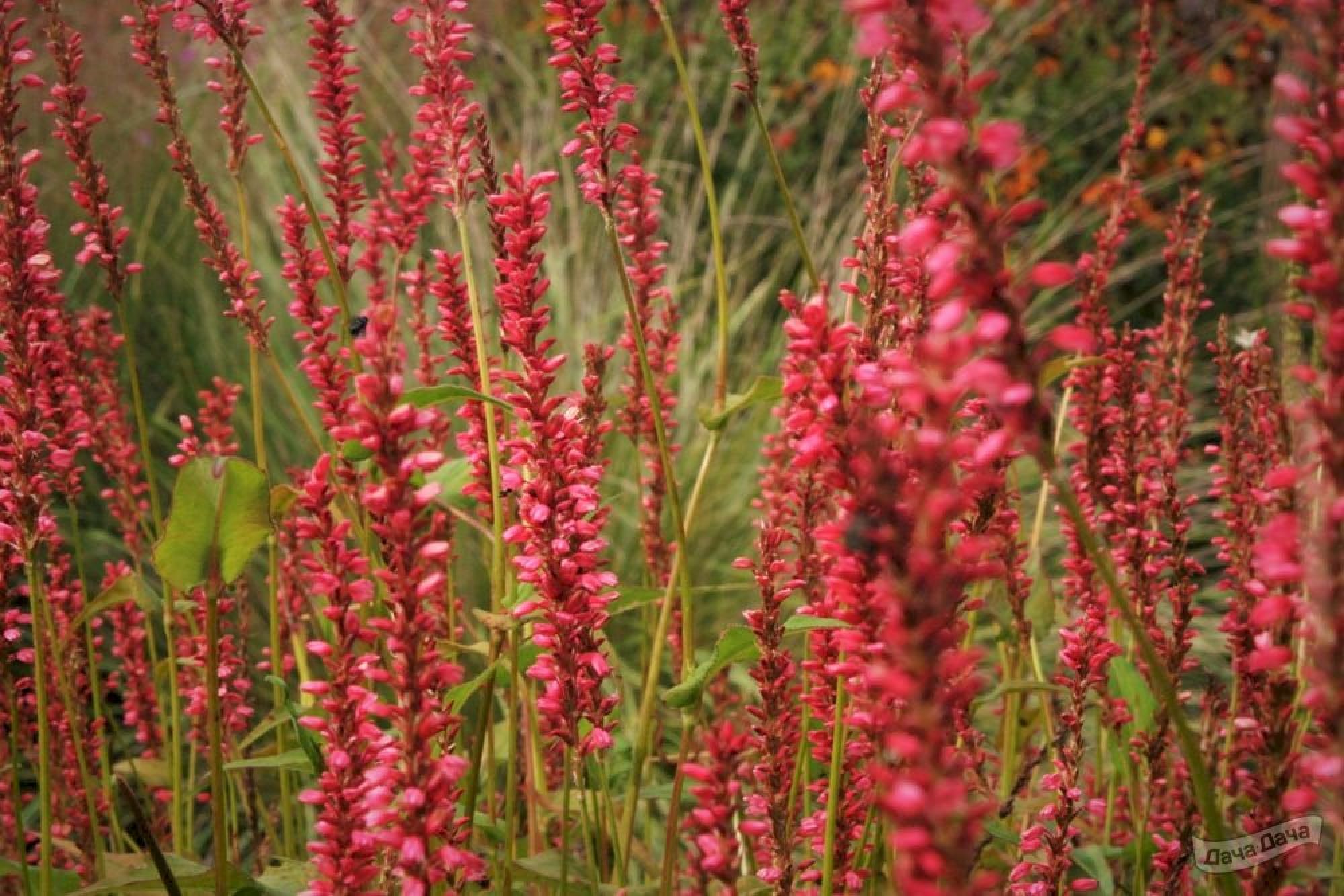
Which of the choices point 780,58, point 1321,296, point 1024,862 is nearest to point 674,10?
point 780,58

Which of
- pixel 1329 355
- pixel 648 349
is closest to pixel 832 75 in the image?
pixel 648 349

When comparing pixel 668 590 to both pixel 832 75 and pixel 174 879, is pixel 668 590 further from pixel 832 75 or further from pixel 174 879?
pixel 832 75

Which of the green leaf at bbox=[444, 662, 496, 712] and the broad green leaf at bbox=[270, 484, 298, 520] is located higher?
the broad green leaf at bbox=[270, 484, 298, 520]

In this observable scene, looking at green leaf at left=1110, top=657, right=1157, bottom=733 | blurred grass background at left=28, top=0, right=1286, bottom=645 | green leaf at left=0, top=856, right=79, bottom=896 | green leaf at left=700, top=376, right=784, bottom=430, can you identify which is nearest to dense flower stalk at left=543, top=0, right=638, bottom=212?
green leaf at left=700, top=376, right=784, bottom=430

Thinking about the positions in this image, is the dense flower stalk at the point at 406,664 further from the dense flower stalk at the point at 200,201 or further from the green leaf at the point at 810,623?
the dense flower stalk at the point at 200,201

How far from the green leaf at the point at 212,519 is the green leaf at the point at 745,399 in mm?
569

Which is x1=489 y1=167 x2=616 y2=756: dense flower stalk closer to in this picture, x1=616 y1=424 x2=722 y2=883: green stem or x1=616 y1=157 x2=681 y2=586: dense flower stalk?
x1=616 y1=424 x2=722 y2=883: green stem

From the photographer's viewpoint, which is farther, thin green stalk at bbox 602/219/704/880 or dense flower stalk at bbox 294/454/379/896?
thin green stalk at bbox 602/219/704/880

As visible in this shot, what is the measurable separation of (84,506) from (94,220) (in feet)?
13.2

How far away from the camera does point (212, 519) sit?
4.97 ft

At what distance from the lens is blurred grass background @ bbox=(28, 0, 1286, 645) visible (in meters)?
5.93

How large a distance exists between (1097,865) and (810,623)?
0.82 meters

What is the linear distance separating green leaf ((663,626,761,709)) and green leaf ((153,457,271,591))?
0.50 m

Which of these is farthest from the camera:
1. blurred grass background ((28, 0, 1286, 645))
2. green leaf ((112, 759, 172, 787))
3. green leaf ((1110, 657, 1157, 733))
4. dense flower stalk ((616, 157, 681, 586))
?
blurred grass background ((28, 0, 1286, 645))
